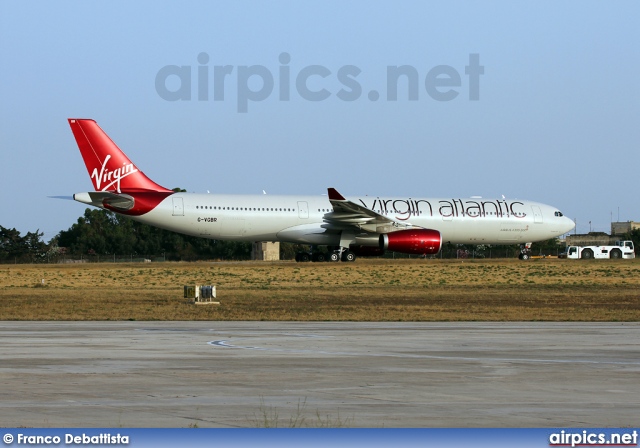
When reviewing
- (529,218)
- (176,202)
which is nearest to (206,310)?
(176,202)

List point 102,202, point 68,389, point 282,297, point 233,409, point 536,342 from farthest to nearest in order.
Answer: point 102,202 < point 282,297 < point 536,342 < point 68,389 < point 233,409

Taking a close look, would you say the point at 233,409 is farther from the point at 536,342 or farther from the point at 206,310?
the point at 206,310

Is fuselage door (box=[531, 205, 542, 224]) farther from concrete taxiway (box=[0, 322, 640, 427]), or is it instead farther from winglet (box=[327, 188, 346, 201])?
concrete taxiway (box=[0, 322, 640, 427])

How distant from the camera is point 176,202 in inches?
2216

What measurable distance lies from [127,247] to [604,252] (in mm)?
44447

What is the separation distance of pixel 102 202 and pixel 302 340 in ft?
115

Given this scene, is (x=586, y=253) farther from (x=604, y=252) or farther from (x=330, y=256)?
(x=330, y=256)

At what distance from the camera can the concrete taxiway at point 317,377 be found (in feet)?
38.2

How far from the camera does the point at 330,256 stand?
195 ft

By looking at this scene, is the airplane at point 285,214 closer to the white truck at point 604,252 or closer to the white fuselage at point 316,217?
the white fuselage at point 316,217

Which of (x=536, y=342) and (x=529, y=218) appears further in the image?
(x=529, y=218)

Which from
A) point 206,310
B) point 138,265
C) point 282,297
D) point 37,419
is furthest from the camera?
point 138,265

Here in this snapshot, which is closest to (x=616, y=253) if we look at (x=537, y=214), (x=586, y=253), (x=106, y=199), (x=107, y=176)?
(x=586, y=253)

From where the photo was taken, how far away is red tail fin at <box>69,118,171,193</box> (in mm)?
56406
